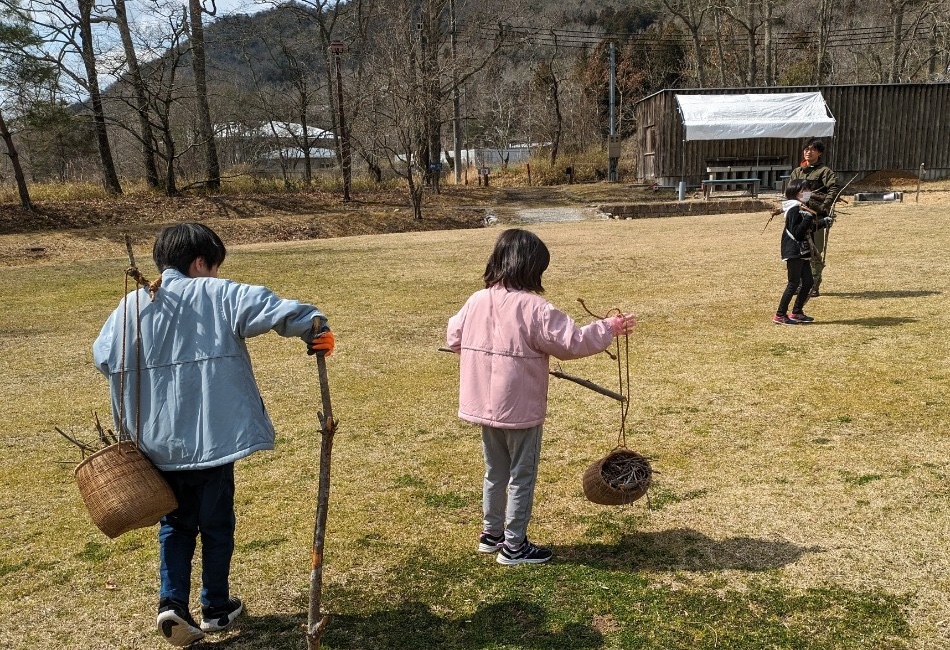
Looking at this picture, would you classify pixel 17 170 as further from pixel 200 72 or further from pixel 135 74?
pixel 200 72

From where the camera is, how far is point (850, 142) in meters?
27.7

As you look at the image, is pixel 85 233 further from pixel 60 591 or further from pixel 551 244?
pixel 60 591

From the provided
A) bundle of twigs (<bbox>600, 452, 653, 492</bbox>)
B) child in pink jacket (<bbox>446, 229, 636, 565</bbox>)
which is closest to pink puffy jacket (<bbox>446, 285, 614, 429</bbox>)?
child in pink jacket (<bbox>446, 229, 636, 565</bbox>)

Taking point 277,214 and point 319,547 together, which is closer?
point 319,547

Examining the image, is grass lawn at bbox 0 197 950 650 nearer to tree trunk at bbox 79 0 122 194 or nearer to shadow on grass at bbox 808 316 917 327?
shadow on grass at bbox 808 316 917 327

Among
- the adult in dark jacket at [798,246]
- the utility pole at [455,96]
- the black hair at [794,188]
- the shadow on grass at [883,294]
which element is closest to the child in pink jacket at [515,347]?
the adult in dark jacket at [798,246]

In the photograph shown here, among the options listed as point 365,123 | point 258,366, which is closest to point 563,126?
point 365,123

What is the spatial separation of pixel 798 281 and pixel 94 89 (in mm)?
24992

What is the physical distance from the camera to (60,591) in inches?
137

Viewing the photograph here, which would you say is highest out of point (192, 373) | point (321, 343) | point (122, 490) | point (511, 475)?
point (321, 343)

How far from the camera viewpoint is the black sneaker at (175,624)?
275cm

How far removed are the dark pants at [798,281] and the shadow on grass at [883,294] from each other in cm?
160

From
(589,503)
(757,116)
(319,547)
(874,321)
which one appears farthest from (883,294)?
(757,116)

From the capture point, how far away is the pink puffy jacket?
10.3 feet
